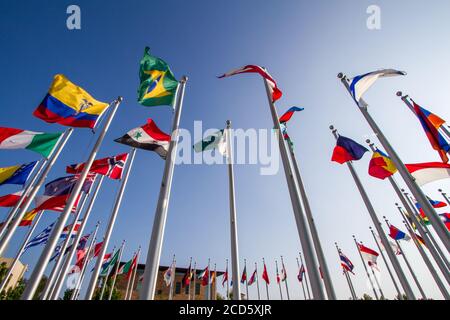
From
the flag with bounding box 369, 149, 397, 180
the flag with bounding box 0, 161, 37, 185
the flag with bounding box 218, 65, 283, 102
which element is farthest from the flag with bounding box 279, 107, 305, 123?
the flag with bounding box 0, 161, 37, 185

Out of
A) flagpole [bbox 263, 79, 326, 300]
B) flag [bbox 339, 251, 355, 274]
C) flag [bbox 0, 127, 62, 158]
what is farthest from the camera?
flag [bbox 339, 251, 355, 274]

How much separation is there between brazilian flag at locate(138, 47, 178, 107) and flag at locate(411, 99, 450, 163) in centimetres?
1046

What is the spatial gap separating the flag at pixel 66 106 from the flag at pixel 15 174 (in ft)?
12.7

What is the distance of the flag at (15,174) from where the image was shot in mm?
11305

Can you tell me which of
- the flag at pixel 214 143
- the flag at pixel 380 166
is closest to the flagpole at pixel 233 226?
the flag at pixel 214 143

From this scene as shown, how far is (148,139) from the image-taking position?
876 centimetres

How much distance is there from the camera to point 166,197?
20.7 feet

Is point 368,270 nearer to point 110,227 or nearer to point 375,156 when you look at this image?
point 375,156

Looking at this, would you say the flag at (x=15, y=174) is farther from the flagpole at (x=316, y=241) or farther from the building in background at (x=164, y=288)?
the building in background at (x=164, y=288)

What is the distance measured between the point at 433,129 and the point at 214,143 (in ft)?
29.7

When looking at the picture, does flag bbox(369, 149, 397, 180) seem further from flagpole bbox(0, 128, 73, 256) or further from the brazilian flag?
flagpole bbox(0, 128, 73, 256)

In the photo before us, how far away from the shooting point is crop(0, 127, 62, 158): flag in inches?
407
